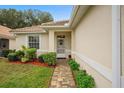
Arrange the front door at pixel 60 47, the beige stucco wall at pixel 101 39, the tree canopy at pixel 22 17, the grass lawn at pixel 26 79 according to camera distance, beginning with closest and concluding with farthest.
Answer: the beige stucco wall at pixel 101 39 → the grass lawn at pixel 26 79 → the front door at pixel 60 47 → the tree canopy at pixel 22 17

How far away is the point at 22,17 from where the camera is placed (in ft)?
131

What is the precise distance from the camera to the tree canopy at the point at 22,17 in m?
37.0

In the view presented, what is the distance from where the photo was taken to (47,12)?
42562mm

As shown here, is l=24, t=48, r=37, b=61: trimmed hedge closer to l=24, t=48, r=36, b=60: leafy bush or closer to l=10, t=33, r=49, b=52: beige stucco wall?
l=24, t=48, r=36, b=60: leafy bush

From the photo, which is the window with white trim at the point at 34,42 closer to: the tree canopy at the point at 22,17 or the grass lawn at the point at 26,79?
the grass lawn at the point at 26,79

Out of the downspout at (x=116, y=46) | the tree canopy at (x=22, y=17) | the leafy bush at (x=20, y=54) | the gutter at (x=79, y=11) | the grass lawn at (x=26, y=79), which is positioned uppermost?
the tree canopy at (x=22, y=17)

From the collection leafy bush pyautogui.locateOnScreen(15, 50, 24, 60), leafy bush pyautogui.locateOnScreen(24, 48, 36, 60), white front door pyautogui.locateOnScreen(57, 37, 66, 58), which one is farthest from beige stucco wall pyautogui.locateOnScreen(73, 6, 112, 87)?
white front door pyautogui.locateOnScreen(57, 37, 66, 58)

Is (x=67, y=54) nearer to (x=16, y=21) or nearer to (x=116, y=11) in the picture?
(x=116, y=11)

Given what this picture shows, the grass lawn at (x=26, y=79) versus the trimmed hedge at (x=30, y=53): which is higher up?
the trimmed hedge at (x=30, y=53)

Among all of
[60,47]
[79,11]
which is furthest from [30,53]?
[79,11]

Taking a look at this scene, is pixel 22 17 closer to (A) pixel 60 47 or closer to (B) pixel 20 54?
(A) pixel 60 47

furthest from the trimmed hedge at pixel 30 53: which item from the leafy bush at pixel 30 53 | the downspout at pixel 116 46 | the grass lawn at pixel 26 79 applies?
the downspout at pixel 116 46
